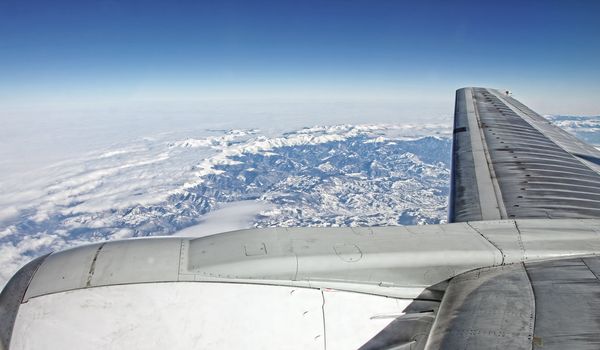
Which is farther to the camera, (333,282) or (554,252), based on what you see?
(554,252)

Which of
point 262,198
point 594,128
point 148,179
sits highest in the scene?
point 594,128

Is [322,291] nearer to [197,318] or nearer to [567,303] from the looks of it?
[197,318]

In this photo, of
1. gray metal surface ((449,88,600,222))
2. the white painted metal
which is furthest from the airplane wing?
gray metal surface ((449,88,600,222))

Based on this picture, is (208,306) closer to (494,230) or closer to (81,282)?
(81,282)

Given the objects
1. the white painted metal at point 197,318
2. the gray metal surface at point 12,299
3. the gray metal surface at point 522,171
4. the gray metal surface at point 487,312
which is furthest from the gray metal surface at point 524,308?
the gray metal surface at point 12,299

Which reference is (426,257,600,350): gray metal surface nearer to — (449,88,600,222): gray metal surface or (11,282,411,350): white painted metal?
(11,282,411,350): white painted metal

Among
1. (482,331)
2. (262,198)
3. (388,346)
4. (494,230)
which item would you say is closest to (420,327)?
(388,346)
